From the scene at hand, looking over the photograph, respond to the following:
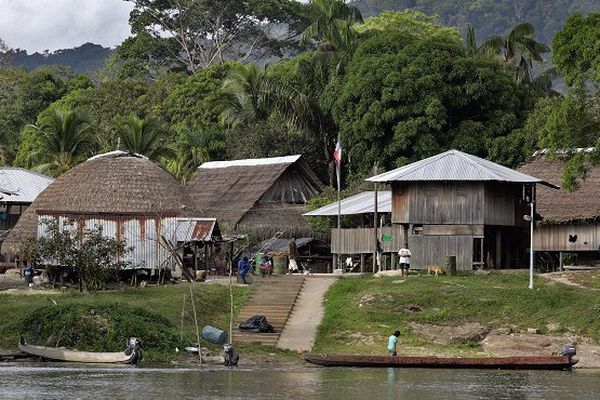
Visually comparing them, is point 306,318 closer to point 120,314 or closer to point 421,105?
point 120,314

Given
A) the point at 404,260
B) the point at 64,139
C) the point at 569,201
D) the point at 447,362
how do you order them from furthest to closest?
the point at 64,139 < the point at 569,201 < the point at 404,260 < the point at 447,362

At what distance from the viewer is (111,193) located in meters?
54.8

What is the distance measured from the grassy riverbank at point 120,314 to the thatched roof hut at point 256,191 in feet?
55.9

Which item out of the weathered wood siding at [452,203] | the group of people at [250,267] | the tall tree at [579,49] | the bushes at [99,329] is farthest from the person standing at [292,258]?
the tall tree at [579,49]

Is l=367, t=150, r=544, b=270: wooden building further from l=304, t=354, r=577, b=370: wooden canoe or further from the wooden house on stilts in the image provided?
l=304, t=354, r=577, b=370: wooden canoe

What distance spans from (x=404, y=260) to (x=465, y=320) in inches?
273

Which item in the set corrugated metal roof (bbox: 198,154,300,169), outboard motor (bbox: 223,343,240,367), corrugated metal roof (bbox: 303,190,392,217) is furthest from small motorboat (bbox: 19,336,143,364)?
corrugated metal roof (bbox: 198,154,300,169)

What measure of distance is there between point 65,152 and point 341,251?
23.9m

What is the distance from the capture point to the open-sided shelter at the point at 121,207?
52.7 meters

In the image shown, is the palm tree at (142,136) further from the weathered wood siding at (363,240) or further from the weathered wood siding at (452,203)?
the weathered wood siding at (452,203)

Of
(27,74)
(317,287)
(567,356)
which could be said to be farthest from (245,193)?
(27,74)

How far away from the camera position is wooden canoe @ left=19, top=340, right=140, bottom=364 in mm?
40000

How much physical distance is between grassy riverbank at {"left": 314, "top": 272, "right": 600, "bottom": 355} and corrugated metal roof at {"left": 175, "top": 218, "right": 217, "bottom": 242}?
7.60m

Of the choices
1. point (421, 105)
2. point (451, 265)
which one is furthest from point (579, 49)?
point (421, 105)
